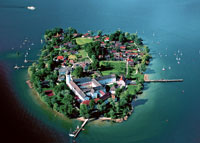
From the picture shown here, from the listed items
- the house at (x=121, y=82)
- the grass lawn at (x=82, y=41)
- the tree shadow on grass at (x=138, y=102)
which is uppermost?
the grass lawn at (x=82, y=41)

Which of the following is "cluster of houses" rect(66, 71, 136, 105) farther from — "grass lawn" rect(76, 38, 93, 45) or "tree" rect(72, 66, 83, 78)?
"grass lawn" rect(76, 38, 93, 45)

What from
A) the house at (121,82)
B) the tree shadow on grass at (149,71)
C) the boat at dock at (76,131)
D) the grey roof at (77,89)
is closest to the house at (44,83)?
the grey roof at (77,89)

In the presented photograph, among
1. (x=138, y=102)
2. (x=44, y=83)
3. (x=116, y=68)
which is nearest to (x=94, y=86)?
(x=138, y=102)

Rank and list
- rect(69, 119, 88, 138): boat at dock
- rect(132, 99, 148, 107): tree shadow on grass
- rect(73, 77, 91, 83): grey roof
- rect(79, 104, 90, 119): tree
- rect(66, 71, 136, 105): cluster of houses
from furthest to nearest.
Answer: rect(73, 77, 91, 83): grey roof, rect(132, 99, 148, 107): tree shadow on grass, rect(66, 71, 136, 105): cluster of houses, rect(79, 104, 90, 119): tree, rect(69, 119, 88, 138): boat at dock

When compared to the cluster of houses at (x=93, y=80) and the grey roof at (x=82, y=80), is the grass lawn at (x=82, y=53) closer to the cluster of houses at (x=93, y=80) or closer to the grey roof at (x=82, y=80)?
the cluster of houses at (x=93, y=80)

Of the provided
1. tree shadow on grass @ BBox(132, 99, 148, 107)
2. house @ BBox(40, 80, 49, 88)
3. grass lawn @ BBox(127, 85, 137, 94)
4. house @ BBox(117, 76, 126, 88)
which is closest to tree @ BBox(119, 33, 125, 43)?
house @ BBox(117, 76, 126, 88)

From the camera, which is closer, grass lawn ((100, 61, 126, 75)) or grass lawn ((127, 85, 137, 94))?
grass lawn ((127, 85, 137, 94))

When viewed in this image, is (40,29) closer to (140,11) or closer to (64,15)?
(64,15)
